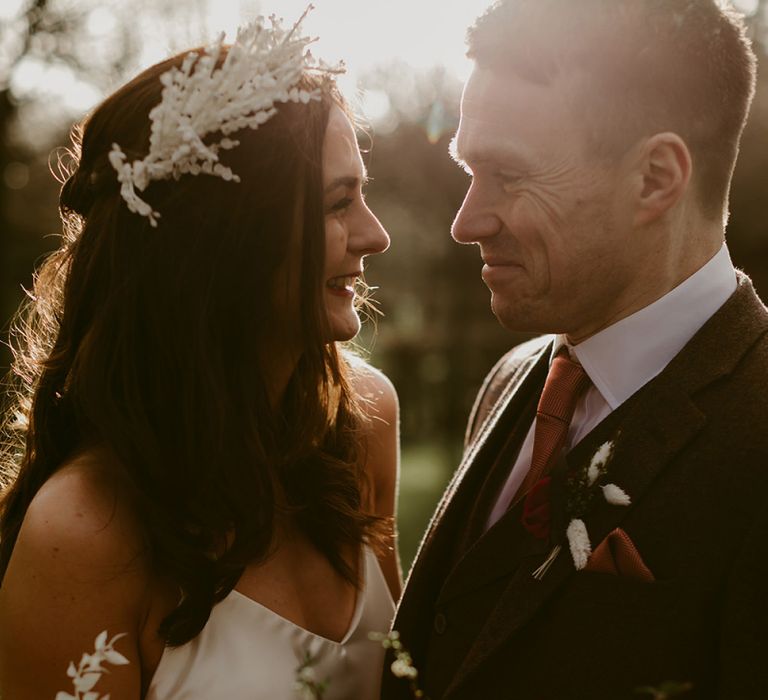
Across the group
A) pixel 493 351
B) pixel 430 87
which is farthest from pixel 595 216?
pixel 493 351

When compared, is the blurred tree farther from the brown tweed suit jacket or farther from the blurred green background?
the brown tweed suit jacket

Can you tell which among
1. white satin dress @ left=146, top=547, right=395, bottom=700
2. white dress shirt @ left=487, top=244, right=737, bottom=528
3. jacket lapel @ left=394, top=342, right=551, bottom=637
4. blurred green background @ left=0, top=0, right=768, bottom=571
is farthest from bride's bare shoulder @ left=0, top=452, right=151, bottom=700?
blurred green background @ left=0, top=0, right=768, bottom=571

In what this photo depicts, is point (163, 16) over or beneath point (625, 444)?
over

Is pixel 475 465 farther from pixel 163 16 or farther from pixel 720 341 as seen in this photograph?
pixel 163 16

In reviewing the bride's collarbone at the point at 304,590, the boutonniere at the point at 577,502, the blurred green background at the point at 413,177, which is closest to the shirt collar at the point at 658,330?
the boutonniere at the point at 577,502

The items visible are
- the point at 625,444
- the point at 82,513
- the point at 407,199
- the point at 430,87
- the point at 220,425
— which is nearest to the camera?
the point at 625,444

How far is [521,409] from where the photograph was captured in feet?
9.79

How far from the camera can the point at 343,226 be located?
286 centimetres

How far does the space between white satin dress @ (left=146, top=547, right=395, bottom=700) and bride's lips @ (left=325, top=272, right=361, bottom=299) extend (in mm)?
1031

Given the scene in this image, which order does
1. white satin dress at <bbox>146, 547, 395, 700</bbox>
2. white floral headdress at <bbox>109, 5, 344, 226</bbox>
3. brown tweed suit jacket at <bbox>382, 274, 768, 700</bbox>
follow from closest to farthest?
brown tweed suit jacket at <bbox>382, 274, 768, 700</bbox>, white floral headdress at <bbox>109, 5, 344, 226</bbox>, white satin dress at <bbox>146, 547, 395, 700</bbox>

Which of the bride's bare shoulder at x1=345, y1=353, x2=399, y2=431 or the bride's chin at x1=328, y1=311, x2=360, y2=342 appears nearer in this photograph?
the bride's chin at x1=328, y1=311, x2=360, y2=342

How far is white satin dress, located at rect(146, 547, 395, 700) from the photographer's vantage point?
2.61 meters

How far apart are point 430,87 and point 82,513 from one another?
8927 mm

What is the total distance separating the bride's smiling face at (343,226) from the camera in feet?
9.12
